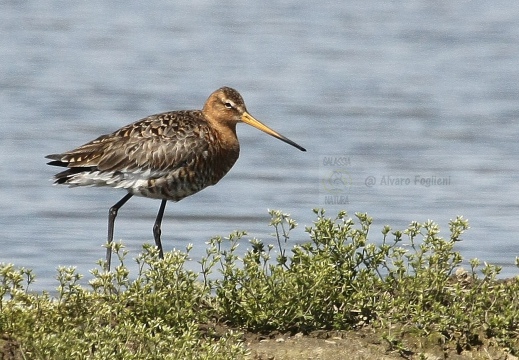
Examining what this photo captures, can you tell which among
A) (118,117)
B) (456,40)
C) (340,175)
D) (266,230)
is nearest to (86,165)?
(266,230)

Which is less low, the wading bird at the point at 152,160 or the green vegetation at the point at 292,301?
the wading bird at the point at 152,160

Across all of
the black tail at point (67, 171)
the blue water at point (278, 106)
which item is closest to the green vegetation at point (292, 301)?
the black tail at point (67, 171)

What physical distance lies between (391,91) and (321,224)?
33.8 ft

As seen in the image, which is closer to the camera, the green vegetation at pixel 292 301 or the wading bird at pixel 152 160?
the green vegetation at pixel 292 301

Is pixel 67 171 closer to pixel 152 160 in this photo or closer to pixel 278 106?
pixel 152 160

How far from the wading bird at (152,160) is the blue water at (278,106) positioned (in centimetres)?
107

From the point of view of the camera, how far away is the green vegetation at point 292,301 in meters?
6.66

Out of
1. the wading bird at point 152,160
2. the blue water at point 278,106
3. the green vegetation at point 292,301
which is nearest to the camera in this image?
the green vegetation at point 292,301

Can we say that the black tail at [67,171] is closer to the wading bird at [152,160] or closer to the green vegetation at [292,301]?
the wading bird at [152,160]

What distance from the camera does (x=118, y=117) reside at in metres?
15.4

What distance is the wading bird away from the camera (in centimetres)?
941

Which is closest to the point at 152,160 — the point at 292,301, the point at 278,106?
the point at 292,301

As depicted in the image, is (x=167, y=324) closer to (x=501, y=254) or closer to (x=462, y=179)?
(x=501, y=254)

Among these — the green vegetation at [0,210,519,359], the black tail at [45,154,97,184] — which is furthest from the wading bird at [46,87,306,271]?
the green vegetation at [0,210,519,359]
